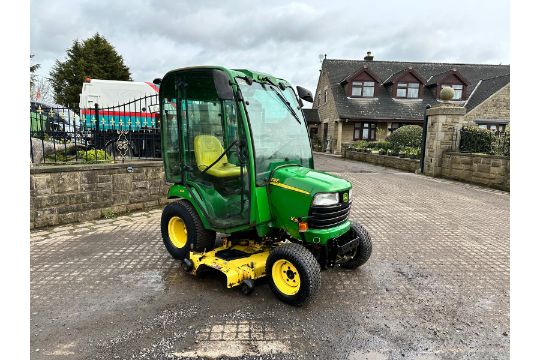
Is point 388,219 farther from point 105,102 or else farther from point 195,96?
point 105,102

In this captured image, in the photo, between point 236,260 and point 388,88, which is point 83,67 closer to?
point 388,88

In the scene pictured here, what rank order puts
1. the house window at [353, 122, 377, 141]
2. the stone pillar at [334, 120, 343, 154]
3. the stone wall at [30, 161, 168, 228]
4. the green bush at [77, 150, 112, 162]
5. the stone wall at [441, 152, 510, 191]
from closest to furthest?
the stone wall at [30, 161, 168, 228]
the green bush at [77, 150, 112, 162]
the stone wall at [441, 152, 510, 191]
the stone pillar at [334, 120, 343, 154]
the house window at [353, 122, 377, 141]

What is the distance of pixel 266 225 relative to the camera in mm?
3590

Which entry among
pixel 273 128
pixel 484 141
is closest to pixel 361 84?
pixel 484 141

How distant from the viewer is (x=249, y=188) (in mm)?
3467

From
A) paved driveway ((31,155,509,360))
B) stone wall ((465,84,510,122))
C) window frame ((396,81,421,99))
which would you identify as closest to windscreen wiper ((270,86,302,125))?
paved driveway ((31,155,509,360))

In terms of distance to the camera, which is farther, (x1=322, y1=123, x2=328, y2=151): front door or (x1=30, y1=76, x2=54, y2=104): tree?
(x1=322, y1=123, x2=328, y2=151): front door

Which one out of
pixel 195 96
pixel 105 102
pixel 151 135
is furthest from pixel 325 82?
pixel 195 96

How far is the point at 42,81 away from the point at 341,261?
27.4 meters

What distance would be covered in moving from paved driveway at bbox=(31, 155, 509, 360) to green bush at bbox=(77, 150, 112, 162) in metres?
1.67

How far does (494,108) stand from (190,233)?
86.9 feet

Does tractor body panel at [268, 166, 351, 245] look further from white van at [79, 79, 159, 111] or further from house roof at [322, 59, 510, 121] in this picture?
house roof at [322, 59, 510, 121]

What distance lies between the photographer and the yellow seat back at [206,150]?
4.11 meters

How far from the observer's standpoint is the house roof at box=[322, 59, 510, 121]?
2486 cm
